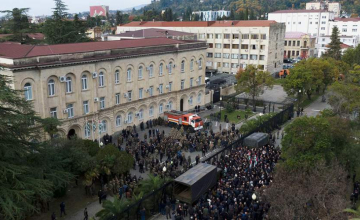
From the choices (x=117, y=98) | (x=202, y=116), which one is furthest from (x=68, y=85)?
(x=202, y=116)

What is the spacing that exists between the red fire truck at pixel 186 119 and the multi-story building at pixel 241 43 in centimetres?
3138

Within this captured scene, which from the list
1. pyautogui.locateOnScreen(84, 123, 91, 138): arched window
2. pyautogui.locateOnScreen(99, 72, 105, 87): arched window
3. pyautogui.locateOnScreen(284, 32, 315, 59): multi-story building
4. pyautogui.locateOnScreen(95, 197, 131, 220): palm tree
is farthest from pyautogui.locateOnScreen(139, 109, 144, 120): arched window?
pyautogui.locateOnScreen(284, 32, 315, 59): multi-story building

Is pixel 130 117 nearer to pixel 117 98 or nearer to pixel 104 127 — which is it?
pixel 117 98

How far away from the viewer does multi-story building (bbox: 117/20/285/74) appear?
68938mm

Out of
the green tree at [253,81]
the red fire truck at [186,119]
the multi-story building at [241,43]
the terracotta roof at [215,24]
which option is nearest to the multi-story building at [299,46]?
the multi-story building at [241,43]

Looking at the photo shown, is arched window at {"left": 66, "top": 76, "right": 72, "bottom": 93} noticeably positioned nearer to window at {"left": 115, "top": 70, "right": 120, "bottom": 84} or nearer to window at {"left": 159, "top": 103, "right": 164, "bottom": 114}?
window at {"left": 115, "top": 70, "right": 120, "bottom": 84}

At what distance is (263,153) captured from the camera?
28.3 metres

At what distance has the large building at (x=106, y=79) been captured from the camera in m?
30.5

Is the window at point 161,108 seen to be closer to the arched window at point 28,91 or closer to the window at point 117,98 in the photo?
the window at point 117,98

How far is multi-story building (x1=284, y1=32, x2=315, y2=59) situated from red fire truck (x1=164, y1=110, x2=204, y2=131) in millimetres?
58745

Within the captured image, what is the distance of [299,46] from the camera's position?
90.1 meters

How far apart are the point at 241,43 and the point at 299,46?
2649cm

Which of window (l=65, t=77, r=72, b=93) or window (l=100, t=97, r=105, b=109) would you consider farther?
window (l=100, t=97, r=105, b=109)

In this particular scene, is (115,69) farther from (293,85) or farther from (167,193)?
(293,85)
